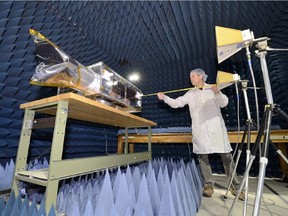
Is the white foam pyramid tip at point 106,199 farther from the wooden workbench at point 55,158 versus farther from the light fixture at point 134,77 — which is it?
the light fixture at point 134,77

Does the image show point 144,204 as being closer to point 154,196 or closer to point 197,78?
point 154,196

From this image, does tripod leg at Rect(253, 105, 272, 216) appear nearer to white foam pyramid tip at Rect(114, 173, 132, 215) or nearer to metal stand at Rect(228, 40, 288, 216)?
metal stand at Rect(228, 40, 288, 216)

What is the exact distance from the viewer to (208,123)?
83.5 inches

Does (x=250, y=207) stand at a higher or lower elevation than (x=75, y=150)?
lower

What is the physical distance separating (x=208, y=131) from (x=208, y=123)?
10cm

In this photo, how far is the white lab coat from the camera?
2051mm

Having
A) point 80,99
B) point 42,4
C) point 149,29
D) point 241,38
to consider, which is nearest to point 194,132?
point 241,38

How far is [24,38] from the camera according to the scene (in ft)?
6.80

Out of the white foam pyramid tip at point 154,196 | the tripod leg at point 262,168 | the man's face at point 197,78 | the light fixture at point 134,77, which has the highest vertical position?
the light fixture at point 134,77

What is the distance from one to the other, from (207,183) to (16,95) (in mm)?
2759

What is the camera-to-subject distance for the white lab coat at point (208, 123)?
205 cm

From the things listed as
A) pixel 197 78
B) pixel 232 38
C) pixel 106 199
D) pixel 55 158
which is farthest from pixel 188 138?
pixel 55 158

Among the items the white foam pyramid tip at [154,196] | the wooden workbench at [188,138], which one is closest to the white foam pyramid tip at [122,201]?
the white foam pyramid tip at [154,196]

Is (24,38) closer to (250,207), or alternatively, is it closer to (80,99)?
(80,99)
